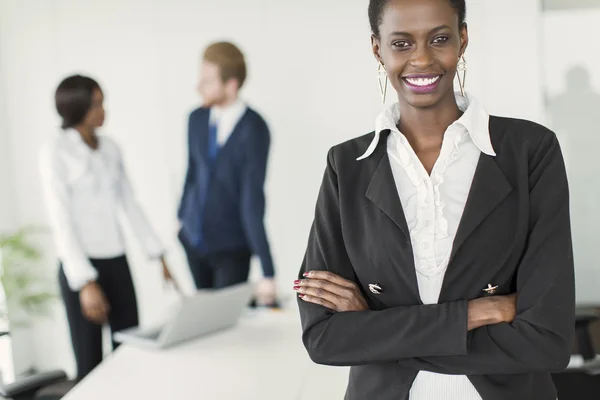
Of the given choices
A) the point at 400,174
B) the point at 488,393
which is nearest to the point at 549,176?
the point at 400,174

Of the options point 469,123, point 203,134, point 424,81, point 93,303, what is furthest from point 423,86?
point 203,134

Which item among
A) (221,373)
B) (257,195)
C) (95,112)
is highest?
(95,112)

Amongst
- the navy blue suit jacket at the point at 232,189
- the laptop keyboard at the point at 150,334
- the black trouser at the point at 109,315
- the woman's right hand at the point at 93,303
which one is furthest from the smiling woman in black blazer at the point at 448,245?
the navy blue suit jacket at the point at 232,189

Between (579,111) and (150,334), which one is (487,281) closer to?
(150,334)

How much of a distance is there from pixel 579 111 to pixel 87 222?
2.83 meters

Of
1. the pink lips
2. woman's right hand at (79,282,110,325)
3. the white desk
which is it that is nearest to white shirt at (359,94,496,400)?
the pink lips

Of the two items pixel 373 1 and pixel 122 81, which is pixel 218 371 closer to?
pixel 373 1

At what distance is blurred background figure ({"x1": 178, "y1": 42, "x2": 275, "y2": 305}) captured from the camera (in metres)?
4.70

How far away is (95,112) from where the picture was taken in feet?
13.8

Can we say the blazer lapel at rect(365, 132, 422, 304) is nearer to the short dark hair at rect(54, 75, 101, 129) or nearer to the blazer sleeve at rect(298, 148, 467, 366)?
the blazer sleeve at rect(298, 148, 467, 366)

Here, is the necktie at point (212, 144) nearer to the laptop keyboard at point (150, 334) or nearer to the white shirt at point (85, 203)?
the white shirt at point (85, 203)

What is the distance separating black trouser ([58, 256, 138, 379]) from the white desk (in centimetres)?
94

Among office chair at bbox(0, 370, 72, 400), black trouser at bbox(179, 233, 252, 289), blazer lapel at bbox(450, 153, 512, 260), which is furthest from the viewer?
black trouser at bbox(179, 233, 252, 289)

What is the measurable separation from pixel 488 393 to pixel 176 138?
11.7 ft
